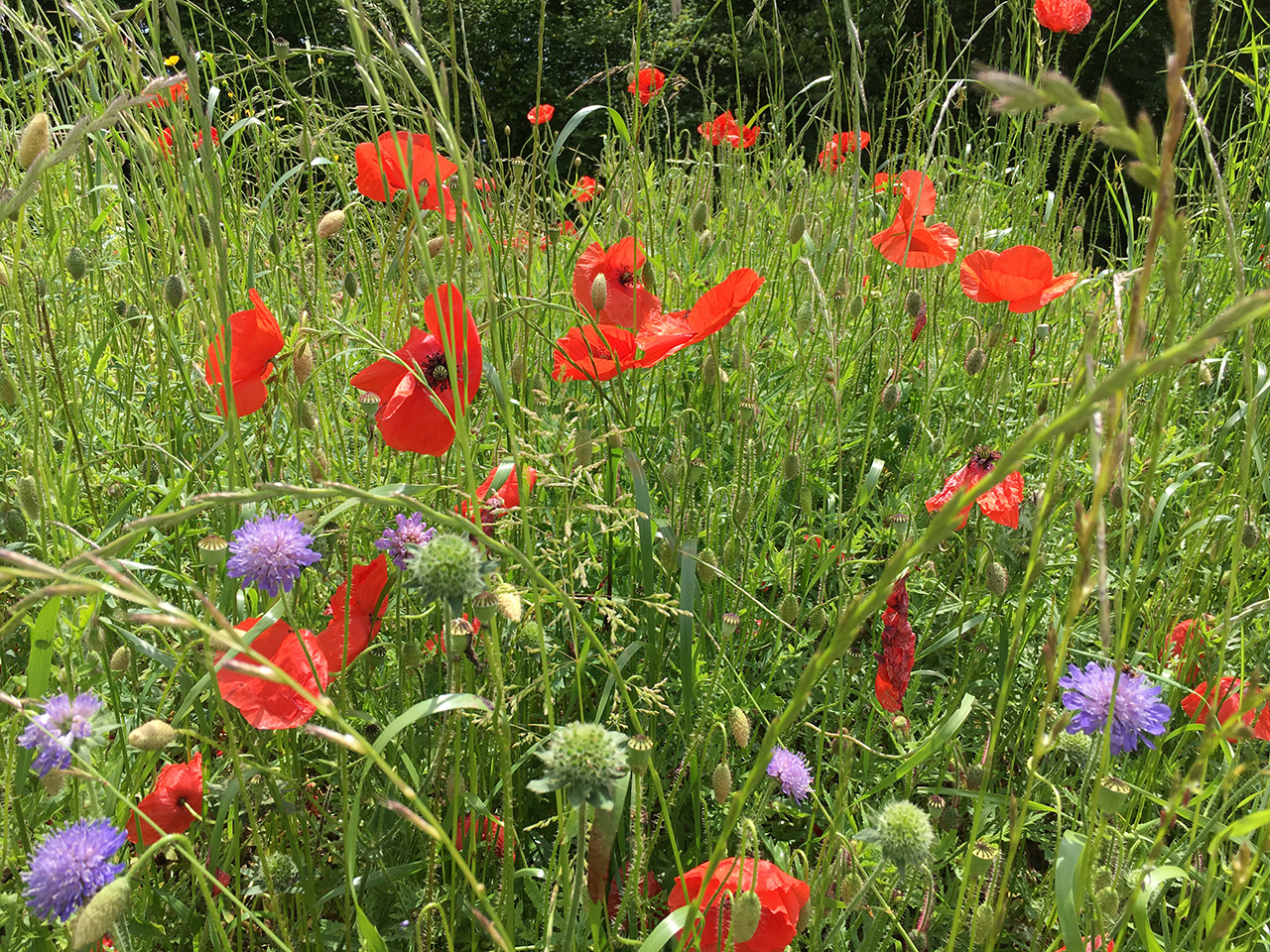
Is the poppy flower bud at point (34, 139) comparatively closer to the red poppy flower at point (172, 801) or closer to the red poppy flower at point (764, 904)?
the red poppy flower at point (172, 801)

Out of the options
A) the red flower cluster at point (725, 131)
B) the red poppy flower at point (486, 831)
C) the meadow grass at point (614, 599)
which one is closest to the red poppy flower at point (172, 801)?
the meadow grass at point (614, 599)

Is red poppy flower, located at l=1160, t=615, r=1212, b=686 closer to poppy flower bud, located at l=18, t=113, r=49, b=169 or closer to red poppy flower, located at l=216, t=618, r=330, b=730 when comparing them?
red poppy flower, located at l=216, t=618, r=330, b=730

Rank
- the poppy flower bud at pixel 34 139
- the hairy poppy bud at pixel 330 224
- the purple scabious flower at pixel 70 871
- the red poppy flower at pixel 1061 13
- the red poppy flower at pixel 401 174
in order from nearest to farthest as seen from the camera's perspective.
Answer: the purple scabious flower at pixel 70 871, the poppy flower bud at pixel 34 139, the red poppy flower at pixel 401 174, the hairy poppy bud at pixel 330 224, the red poppy flower at pixel 1061 13

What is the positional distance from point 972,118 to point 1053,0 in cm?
374

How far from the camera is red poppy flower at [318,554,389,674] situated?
0.95 metres

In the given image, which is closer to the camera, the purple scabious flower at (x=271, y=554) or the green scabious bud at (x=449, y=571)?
the green scabious bud at (x=449, y=571)

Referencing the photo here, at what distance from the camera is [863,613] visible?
433 mm

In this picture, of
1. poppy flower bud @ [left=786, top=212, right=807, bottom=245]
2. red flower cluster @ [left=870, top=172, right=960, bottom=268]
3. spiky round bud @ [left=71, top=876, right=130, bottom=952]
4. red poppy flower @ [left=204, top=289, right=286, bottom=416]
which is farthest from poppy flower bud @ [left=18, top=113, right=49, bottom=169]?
red flower cluster @ [left=870, top=172, right=960, bottom=268]

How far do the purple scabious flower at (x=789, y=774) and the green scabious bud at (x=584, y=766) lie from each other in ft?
1.38

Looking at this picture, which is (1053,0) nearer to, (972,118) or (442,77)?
(442,77)

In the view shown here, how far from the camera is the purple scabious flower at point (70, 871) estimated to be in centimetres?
62

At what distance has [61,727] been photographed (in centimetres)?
67

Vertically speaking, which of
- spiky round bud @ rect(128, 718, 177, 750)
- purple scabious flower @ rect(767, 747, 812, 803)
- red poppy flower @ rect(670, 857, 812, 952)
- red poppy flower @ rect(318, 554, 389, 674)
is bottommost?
purple scabious flower @ rect(767, 747, 812, 803)

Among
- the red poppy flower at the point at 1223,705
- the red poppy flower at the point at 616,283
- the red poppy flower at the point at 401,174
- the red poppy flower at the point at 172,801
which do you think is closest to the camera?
the red poppy flower at the point at 172,801
